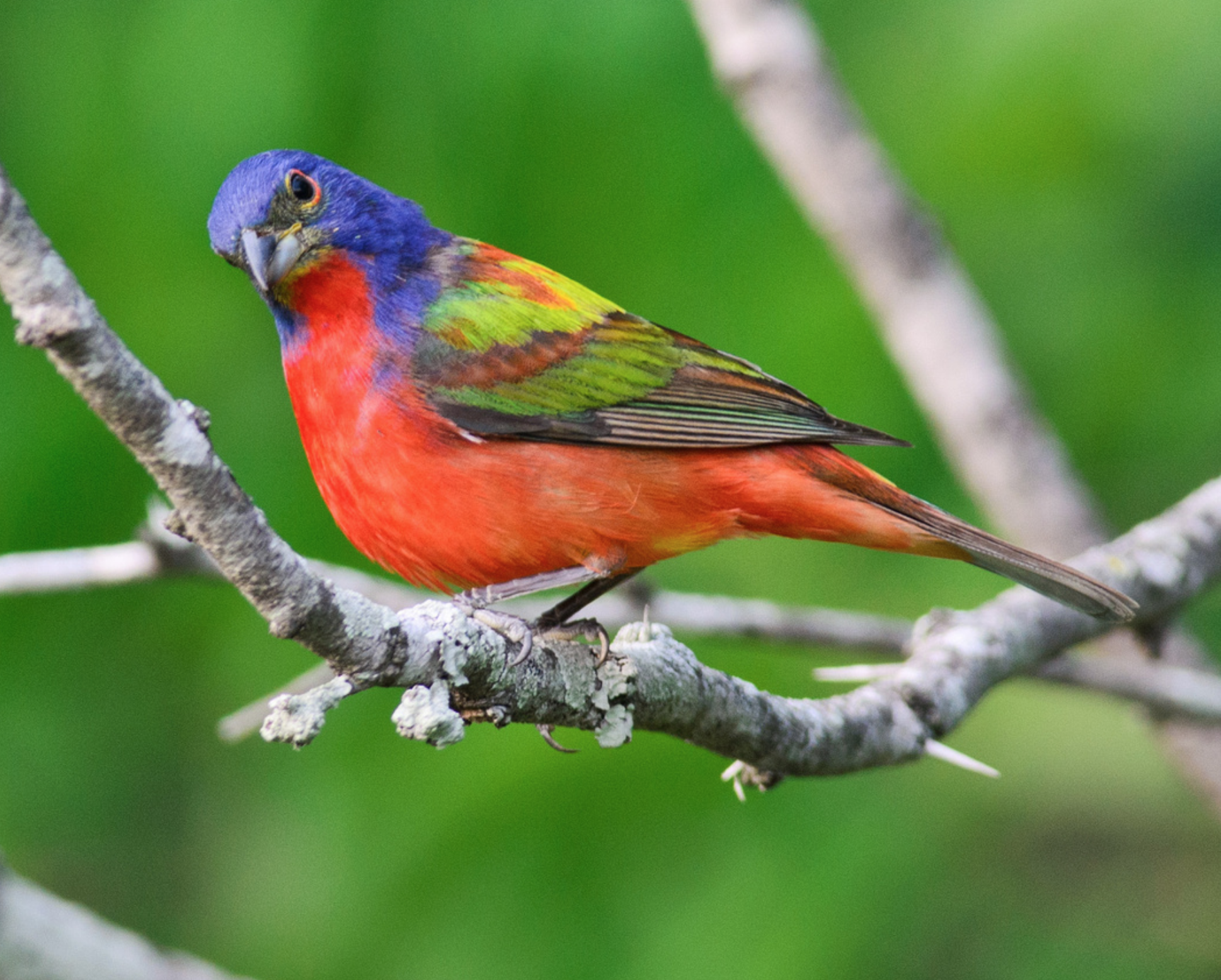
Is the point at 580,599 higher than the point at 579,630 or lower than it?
higher

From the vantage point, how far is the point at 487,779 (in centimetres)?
491

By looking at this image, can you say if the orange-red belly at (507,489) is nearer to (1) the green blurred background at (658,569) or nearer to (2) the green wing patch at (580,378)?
(2) the green wing patch at (580,378)

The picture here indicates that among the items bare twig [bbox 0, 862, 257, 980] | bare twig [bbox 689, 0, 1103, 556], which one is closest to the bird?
bare twig [bbox 689, 0, 1103, 556]

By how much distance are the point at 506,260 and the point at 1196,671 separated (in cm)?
274

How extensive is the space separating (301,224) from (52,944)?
7.16ft

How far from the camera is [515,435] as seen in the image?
358cm

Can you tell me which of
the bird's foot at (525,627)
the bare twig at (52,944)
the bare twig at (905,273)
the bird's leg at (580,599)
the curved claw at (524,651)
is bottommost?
the bare twig at (52,944)

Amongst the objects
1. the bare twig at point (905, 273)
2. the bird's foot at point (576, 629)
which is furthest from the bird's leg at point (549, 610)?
the bare twig at point (905, 273)

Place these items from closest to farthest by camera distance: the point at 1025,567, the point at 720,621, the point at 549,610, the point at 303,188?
the point at 1025,567, the point at 549,610, the point at 303,188, the point at 720,621

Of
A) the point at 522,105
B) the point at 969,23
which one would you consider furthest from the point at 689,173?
the point at 969,23

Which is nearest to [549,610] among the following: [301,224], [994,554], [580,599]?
[580,599]

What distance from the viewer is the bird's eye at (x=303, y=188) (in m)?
3.74

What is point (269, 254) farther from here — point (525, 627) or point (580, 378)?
point (525, 627)

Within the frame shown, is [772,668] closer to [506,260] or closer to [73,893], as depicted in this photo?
[506,260]
